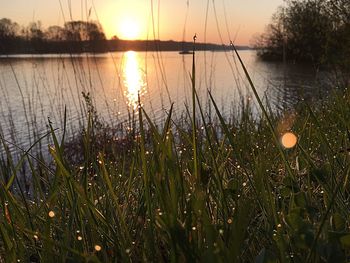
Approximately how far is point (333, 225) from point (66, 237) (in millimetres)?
574

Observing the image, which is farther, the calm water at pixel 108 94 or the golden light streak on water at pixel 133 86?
the golden light streak on water at pixel 133 86

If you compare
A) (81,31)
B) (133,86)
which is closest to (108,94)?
(133,86)

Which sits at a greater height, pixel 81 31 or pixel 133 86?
pixel 81 31

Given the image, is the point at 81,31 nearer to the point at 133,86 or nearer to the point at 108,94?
the point at 108,94

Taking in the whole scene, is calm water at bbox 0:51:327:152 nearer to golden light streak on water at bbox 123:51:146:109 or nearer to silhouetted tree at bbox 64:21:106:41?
golden light streak on water at bbox 123:51:146:109

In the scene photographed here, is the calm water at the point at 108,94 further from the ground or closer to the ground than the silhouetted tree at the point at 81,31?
closer to the ground

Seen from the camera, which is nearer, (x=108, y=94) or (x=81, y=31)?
(x=81, y=31)

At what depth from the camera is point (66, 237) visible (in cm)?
91

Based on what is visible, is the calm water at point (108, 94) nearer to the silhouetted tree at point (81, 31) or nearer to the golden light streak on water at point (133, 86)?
the golden light streak on water at point (133, 86)

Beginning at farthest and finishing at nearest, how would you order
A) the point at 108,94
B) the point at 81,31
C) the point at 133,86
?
the point at 133,86, the point at 108,94, the point at 81,31

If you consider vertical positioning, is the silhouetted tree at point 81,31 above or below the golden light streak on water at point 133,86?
above

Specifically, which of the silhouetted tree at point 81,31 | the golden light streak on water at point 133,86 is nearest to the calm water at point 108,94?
the golden light streak on water at point 133,86

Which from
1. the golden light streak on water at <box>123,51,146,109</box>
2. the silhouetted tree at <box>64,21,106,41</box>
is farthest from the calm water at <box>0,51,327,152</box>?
the silhouetted tree at <box>64,21,106,41</box>

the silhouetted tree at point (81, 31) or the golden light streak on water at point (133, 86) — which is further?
the golden light streak on water at point (133, 86)
